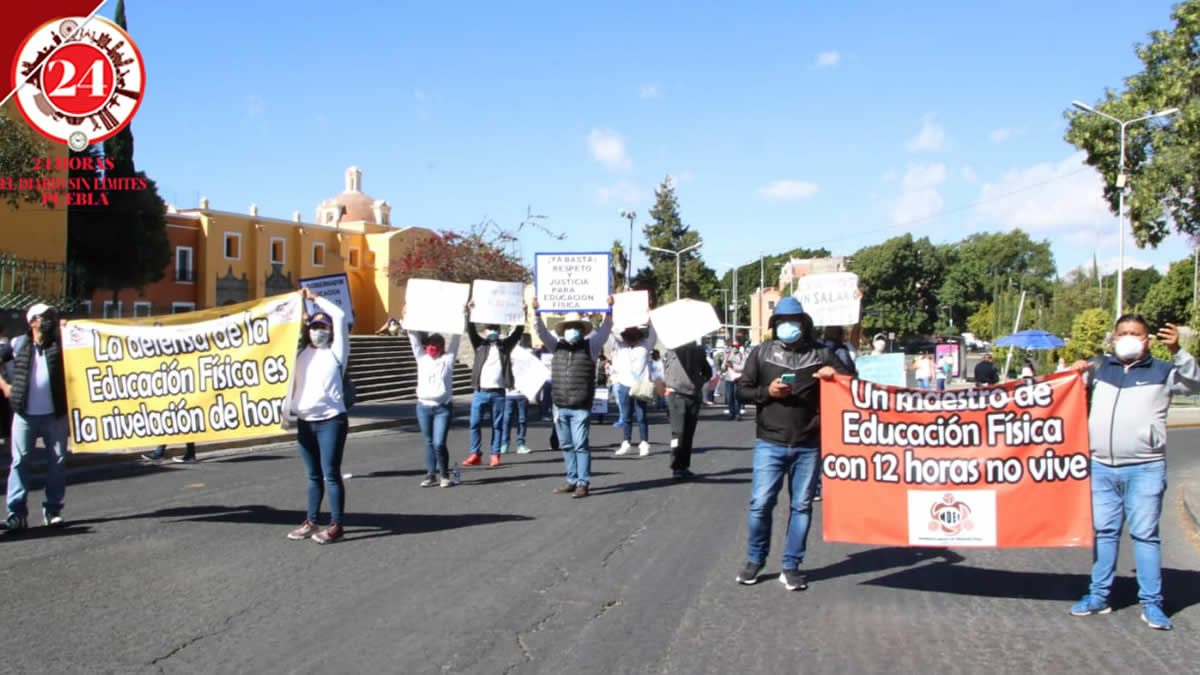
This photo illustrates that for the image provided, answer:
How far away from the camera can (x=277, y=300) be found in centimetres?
844

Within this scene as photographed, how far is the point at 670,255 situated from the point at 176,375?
264 ft

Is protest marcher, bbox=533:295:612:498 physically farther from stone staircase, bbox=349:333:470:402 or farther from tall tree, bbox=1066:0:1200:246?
tall tree, bbox=1066:0:1200:246

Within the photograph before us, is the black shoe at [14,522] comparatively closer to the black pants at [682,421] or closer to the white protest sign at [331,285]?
the white protest sign at [331,285]

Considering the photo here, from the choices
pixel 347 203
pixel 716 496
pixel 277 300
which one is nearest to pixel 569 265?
pixel 716 496

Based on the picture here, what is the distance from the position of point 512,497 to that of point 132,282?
32.5 m

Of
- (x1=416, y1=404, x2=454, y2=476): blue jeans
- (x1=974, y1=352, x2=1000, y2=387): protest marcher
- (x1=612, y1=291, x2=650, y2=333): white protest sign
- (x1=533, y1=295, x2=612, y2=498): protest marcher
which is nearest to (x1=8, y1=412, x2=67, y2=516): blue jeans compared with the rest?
(x1=416, y1=404, x2=454, y2=476): blue jeans

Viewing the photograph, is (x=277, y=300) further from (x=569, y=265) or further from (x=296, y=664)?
(x=569, y=265)

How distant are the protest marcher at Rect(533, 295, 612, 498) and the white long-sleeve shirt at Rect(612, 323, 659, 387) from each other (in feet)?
8.39

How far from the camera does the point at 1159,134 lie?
2966 centimetres

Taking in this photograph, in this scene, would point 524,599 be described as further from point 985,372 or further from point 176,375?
point 985,372

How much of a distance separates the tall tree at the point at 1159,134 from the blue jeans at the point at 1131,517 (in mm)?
26598

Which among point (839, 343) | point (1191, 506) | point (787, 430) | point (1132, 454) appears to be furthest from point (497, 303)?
point (1191, 506)

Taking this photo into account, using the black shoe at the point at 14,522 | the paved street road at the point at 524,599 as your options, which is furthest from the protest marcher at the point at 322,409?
the black shoe at the point at 14,522

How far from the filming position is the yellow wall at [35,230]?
74.1 feet
